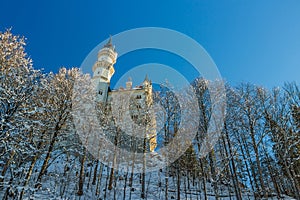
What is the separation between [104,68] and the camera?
176ft

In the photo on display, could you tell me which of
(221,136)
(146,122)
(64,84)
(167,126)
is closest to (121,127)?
(146,122)

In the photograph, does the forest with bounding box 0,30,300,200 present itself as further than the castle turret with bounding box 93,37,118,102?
No

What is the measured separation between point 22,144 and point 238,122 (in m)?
14.9

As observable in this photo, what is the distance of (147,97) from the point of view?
20234 millimetres

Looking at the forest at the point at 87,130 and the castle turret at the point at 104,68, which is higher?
the castle turret at the point at 104,68

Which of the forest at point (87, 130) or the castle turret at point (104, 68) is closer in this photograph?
the forest at point (87, 130)

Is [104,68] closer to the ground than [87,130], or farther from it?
farther from it

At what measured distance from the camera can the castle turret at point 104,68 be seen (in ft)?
161

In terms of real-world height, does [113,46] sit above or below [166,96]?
above

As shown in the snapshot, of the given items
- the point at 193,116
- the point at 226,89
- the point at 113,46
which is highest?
the point at 113,46

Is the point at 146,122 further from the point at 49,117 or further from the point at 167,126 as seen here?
the point at 49,117

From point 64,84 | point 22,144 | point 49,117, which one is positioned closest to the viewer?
point 22,144

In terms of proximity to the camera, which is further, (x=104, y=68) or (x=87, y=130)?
(x=104, y=68)

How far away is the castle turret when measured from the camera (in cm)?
4897
